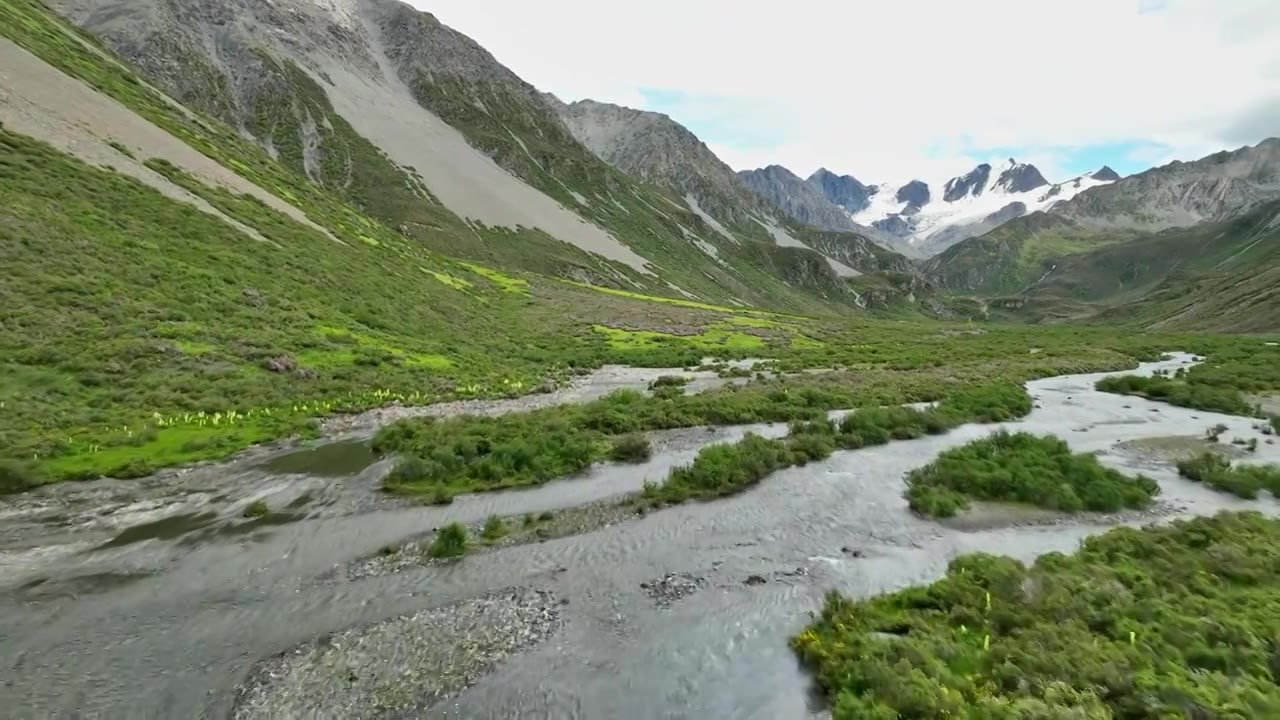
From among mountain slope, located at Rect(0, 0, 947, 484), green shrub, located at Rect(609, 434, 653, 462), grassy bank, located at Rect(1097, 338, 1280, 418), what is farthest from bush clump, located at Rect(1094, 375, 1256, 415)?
green shrub, located at Rect(609, 434, 653, 462)

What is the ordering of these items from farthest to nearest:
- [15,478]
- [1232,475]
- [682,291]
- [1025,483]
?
[682,291], [1232,475], [1025,483], [15,478]

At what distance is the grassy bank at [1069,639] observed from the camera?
1040 cm

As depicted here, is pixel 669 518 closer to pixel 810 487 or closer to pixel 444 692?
pixel 810 487

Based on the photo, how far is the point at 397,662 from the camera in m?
12.4

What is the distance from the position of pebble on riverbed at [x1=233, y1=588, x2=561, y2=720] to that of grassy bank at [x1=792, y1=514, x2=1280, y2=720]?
6.54 m

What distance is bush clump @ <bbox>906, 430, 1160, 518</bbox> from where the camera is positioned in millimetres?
22172

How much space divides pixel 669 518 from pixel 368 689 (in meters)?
10.9

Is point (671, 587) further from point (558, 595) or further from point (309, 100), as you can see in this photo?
point (309, 100)

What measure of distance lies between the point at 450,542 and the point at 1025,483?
69.3 ft

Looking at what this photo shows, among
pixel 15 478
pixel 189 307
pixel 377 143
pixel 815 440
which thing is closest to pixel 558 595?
pixel 815 440

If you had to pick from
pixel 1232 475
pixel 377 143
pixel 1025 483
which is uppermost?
pixel 377 143

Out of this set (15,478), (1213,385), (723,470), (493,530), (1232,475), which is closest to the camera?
(493,530)

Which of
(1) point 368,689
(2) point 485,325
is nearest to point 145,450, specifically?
(1) point 368,689

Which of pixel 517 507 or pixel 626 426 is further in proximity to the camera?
pixel 626 426
